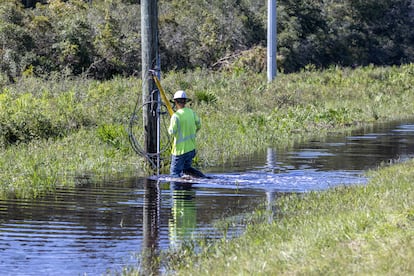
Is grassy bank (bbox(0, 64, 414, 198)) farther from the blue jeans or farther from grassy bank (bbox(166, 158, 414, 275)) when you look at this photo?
grassy bank (bbox(166, 158, 414, 275))

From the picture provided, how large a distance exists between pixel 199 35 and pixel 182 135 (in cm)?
2763

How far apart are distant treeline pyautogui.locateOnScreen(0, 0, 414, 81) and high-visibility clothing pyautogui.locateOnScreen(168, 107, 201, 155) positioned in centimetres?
1358

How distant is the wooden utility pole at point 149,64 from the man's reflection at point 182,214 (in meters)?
2.01

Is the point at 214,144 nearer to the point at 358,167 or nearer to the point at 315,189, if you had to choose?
the point at 358,167

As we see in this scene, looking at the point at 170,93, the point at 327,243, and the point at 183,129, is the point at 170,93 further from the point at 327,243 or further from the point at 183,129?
the point at 327,243

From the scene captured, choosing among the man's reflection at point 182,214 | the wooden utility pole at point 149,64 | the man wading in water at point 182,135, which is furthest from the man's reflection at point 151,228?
the wooden utility pole at point 149,64

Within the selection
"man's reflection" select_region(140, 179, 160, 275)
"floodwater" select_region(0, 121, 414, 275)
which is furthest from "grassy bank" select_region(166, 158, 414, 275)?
"floodwater" select_region(0, 121, 414, 275)

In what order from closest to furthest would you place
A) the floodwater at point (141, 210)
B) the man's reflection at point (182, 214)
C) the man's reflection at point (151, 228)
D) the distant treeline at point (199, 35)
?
the man's reflection at point (151, 228), the floodwater at point (141, 210), the man's reflection at point (182, 214), the distant treeline at point (199, 35)

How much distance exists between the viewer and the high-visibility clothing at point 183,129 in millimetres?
15938

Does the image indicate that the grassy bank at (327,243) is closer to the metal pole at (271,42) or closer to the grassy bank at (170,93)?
the grassy bank at (170,93)

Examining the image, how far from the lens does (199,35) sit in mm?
43281

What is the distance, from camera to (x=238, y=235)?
10695 millimetres

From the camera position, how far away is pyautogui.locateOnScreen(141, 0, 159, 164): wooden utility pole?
1695cm

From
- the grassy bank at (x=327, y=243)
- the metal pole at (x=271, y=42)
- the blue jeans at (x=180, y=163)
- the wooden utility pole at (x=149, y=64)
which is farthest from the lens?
the metal pole at (x=271, y=42)
